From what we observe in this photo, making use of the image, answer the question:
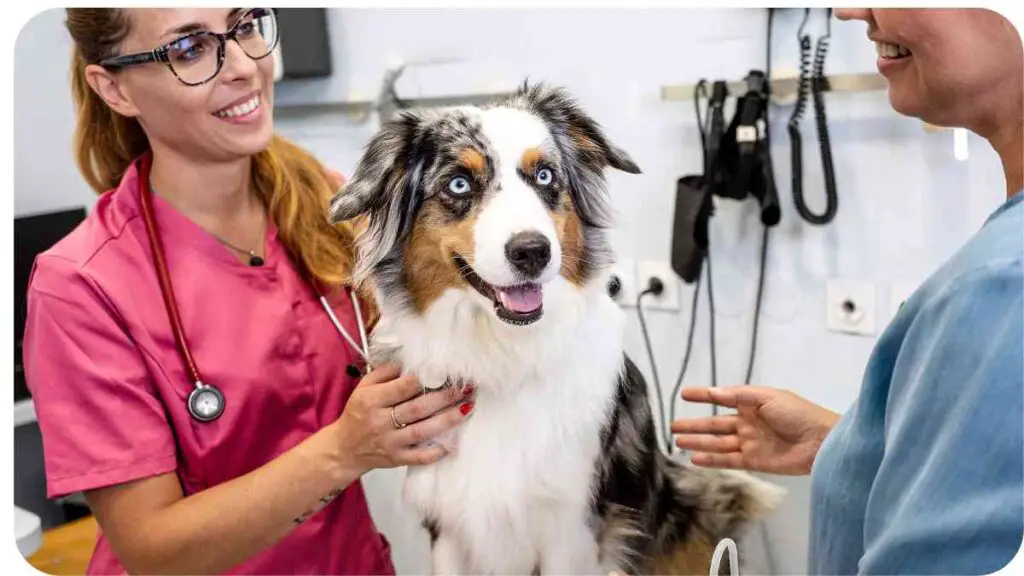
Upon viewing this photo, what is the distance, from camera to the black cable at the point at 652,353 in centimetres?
159

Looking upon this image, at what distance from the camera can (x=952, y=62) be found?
0.85 metres

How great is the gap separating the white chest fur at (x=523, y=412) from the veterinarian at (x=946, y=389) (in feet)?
1.35

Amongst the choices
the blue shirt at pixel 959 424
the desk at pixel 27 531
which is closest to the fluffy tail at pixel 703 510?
the blue shirt at pixel 959 424

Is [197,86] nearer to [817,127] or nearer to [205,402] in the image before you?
[205,402]

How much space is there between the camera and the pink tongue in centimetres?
121

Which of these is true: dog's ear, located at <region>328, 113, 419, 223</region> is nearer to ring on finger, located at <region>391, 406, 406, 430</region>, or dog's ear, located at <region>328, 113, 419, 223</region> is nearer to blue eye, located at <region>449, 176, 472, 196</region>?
blue eye, located at <region>449, 176, 472, 196</region>

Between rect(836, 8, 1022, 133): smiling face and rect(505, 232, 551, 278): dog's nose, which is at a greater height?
rect(836, 8, 1022, 133): smiling face

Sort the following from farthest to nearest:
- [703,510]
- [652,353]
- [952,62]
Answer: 1. [652,353]
2. [703,510]
3. [952,62]

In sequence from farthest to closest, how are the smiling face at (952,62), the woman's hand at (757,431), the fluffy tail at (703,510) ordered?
the fluffy tail at (703,510)
the woman's hand at (757,431)
the smiling face at (952,62)

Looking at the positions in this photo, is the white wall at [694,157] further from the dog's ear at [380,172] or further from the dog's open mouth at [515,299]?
the dog's open mouth at [515,299]

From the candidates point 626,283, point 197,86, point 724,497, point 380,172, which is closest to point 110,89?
point 197,86

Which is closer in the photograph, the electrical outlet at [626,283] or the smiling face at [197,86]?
the smiling face at [197,86]

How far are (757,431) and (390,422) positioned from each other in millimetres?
606

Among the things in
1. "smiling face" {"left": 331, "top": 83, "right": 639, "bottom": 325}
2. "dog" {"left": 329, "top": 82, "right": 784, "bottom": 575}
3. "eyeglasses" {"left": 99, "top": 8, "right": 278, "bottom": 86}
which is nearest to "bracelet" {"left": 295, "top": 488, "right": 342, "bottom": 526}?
"dog" {"left": 329, "top": 82, "right": 784, "bottom": 575}
